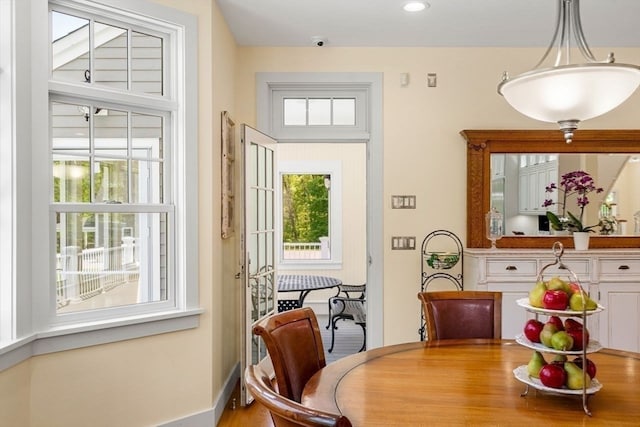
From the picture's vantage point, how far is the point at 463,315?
2.56 m

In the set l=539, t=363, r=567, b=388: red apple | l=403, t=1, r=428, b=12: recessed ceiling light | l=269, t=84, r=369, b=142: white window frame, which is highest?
l=403, t=1, r=428, b=12: recessed ceiling light

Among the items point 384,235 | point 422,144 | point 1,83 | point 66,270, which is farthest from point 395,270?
point 1,83

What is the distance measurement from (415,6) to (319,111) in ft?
4.18

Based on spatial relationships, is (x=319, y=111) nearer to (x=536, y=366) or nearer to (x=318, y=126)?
(x=318, y=126)

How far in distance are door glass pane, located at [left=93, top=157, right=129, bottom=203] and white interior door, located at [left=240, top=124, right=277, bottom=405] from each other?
847 mm

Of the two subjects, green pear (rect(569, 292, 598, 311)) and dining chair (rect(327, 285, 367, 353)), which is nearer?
green pear (rect(569, 292, 598, 311))

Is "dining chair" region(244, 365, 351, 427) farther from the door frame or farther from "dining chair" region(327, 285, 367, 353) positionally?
"dining chair" region(327, 285, 367, 353)

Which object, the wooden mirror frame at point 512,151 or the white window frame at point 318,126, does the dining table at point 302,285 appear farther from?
the wooden mirror frame at point 512,151

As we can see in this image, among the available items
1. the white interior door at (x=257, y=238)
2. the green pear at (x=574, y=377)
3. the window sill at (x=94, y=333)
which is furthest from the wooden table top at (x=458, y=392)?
the white interior door at (x=257, y=238)

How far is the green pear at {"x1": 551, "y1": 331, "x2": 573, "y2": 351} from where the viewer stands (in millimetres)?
1446

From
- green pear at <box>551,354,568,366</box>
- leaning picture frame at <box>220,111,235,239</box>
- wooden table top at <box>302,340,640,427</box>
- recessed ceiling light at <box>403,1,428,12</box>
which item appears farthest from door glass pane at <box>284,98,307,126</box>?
green pear at <box>551,354,568,366</box>

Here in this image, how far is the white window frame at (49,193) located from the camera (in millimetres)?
2244

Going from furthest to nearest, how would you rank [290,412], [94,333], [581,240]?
[581,240]
[94,333]
[290,412]

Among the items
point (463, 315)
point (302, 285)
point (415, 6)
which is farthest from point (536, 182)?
point (302, 285)
